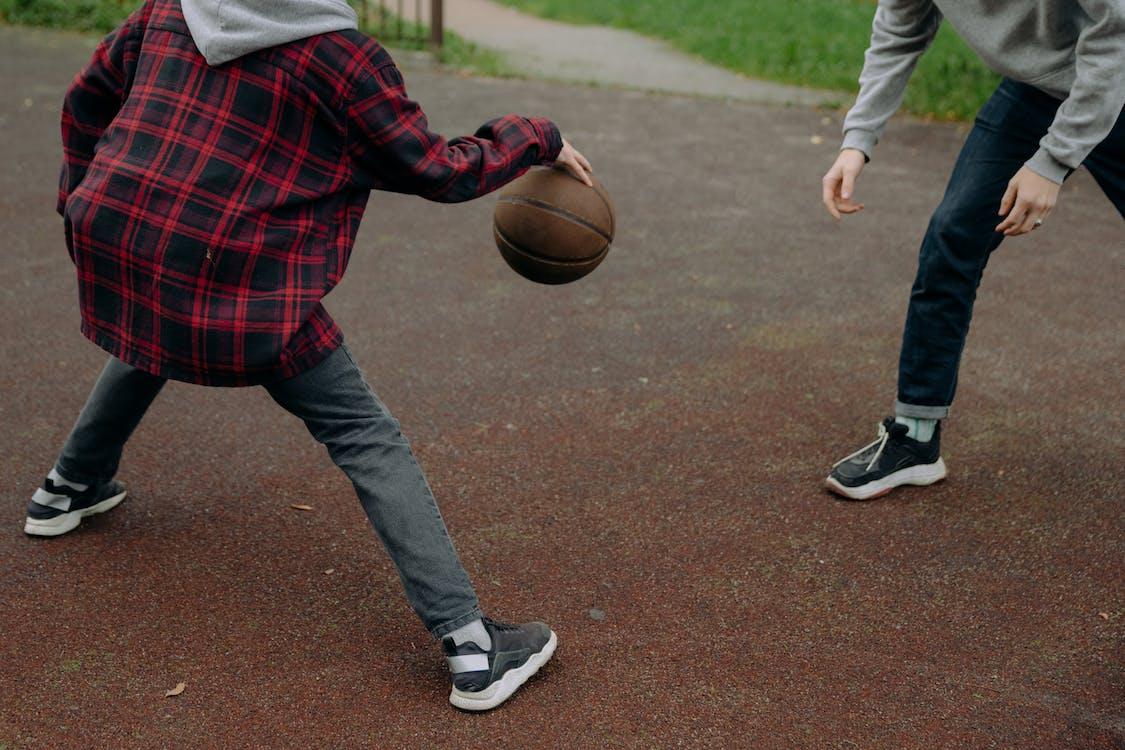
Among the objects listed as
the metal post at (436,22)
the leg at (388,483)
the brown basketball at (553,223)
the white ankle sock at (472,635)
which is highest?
the brown basketball at (553,223)

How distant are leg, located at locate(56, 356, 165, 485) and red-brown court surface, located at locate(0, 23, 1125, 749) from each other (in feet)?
0.74

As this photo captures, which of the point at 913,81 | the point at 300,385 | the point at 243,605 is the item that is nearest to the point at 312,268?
the point at 300,385

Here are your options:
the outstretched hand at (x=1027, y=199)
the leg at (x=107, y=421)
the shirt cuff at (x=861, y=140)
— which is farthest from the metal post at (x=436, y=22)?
the outstretched hand at (x=1027, y=199)

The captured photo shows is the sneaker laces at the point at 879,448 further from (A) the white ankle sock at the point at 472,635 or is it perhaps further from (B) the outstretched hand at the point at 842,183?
(A) the white ankle sock at the point at 472,635

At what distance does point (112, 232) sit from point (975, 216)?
8.13 feet

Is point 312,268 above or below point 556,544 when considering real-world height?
above

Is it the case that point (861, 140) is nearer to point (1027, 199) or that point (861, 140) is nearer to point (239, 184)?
point (1027, 199)

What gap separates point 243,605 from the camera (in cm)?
329

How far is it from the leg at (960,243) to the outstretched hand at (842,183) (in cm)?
33

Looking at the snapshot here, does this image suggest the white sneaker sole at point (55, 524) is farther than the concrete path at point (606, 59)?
No

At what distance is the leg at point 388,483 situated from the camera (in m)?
2.88

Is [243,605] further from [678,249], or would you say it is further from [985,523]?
[678,249]

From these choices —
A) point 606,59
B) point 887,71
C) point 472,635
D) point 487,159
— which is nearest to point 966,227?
point 887,71

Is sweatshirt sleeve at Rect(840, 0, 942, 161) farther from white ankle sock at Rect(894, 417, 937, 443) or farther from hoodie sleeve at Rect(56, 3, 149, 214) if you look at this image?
hoodie sleeve at Rect(56, 3, 149, 214)
